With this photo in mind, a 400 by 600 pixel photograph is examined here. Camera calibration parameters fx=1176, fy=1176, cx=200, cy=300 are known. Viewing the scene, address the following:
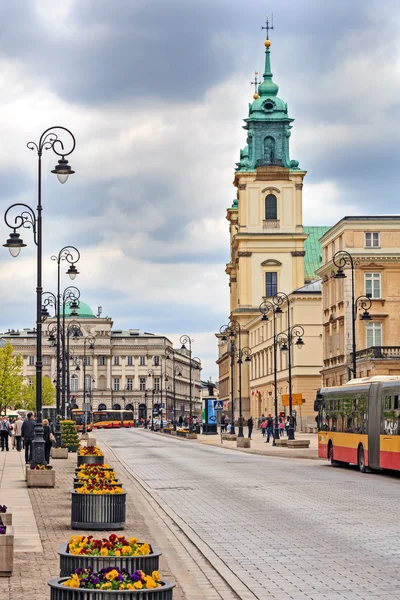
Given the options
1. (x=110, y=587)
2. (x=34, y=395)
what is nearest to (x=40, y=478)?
(x=110, y=587)

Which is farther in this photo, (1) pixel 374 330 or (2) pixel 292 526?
(1) pixel 374 330

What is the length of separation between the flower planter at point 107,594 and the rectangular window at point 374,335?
76.8m

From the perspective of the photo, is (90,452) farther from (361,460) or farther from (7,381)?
(7,381)

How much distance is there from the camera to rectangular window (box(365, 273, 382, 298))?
278ft

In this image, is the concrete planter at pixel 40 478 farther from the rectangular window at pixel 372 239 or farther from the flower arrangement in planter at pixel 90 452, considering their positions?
the rectangular window at pixel 372 239

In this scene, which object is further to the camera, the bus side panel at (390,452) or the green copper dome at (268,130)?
the green copper dome at (268,130)

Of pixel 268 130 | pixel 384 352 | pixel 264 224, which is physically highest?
pixel 268 130

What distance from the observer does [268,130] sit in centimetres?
14312

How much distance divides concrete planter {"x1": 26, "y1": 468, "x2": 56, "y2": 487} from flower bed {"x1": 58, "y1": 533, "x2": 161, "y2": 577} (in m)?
19.4

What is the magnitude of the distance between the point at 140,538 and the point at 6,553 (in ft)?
15.8

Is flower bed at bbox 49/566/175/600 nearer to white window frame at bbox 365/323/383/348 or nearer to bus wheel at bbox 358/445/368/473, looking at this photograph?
bus wheel at bbox 358/445/368/473

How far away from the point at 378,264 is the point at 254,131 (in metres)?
61.5

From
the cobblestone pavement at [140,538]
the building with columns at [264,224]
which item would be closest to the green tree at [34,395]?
the building with columns at [264,224]

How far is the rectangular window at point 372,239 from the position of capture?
85.2 meters
